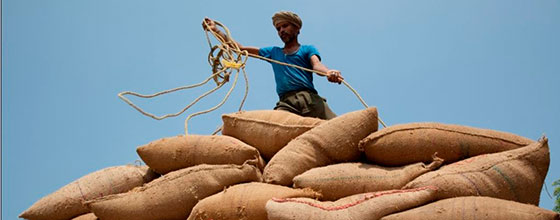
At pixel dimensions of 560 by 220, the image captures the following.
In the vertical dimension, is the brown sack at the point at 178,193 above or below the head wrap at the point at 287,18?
below

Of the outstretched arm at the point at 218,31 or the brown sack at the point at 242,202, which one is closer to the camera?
the brown sack at the point at 242,202

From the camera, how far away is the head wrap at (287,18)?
3941mm

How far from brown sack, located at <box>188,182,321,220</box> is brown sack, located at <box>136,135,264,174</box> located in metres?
0.31

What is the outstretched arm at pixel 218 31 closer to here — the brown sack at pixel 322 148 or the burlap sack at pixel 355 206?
the brown sack at pixel 322 148

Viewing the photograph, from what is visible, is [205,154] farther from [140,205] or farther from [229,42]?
[229,42]

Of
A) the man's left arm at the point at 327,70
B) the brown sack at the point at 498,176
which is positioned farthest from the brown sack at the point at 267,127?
the brown sack at the point at 498,176

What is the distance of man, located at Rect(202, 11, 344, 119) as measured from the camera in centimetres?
366

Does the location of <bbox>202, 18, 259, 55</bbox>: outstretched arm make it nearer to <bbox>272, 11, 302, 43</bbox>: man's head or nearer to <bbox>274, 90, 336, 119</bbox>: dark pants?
<bbox>272, 11, 302, 43</bbox>: man's head

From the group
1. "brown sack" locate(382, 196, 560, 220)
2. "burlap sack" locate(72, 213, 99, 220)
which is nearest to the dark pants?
"burlap sack" locate(72, 213, 99, 220)

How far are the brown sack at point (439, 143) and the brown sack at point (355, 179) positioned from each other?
68 mm

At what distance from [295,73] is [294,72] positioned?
1cm

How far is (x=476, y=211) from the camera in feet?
7.36

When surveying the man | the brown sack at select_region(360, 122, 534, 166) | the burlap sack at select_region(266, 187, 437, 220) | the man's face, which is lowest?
the burlap sack at select_region(266, 187, 437, 220)

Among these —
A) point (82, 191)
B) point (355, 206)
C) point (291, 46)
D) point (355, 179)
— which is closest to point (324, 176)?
point (355, 179)
